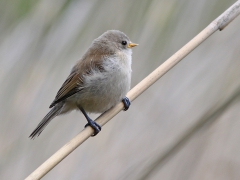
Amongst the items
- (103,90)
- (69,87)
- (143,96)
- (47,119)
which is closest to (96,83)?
(103,90)

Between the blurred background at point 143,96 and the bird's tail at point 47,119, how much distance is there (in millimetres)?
57

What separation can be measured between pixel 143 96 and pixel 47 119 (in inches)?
24.1

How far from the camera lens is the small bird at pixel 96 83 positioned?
2.62 metres

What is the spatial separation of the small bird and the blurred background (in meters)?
0.15

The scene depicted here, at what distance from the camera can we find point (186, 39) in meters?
2.46

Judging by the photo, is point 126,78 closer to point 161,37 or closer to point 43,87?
point 161,37

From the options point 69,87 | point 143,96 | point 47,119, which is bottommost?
point 47,119

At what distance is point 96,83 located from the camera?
2.68m

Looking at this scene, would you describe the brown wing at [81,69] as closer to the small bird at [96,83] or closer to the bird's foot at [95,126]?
the small bird at [96,83]

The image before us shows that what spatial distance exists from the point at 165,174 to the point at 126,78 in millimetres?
662

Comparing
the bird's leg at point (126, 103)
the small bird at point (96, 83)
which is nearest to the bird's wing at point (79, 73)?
the small bird at point (96, 83)

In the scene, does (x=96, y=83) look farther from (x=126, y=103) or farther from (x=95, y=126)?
(x=95, y=126)

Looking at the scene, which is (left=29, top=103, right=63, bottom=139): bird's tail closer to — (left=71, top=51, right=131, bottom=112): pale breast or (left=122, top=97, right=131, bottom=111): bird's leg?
(left=71, top=51, right=131, bottom=112): pale breast

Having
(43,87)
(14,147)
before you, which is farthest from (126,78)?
(14,147)
